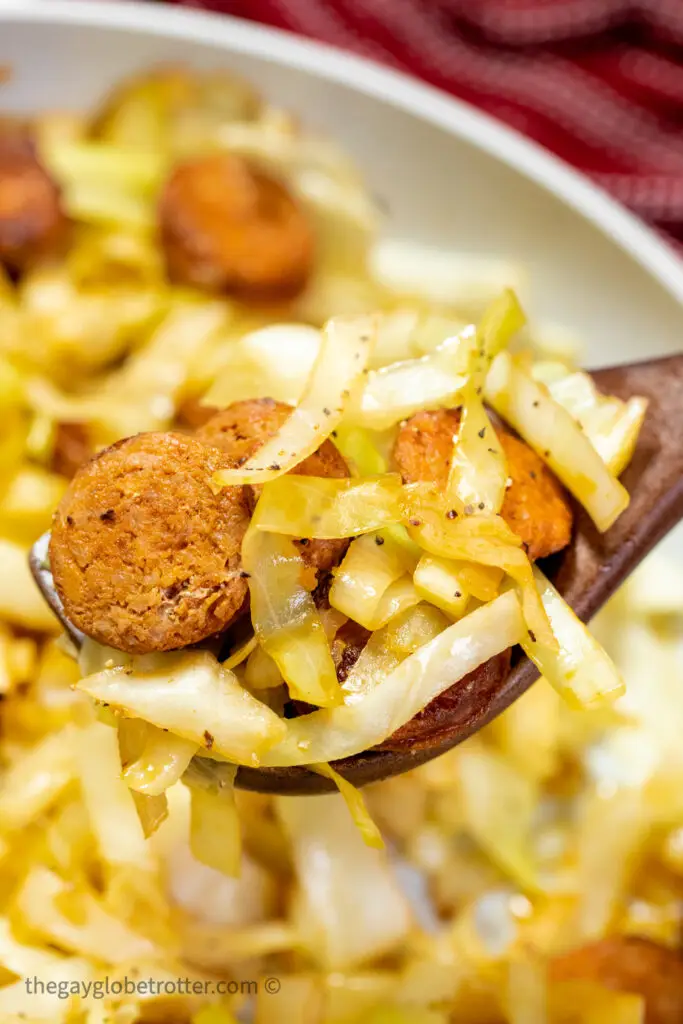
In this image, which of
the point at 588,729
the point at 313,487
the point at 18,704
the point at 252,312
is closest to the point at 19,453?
the point at 18,704

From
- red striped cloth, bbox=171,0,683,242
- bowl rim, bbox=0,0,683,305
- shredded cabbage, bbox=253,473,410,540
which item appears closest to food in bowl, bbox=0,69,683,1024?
shredded cabbage, bbox=253,473,410,540

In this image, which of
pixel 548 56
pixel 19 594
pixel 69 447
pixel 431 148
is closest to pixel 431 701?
pixel 19 594

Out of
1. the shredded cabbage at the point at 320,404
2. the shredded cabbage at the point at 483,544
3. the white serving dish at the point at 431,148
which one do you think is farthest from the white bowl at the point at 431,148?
the shredded cabbage at the point at 483,544

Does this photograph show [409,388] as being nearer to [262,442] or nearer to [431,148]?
[262,442]

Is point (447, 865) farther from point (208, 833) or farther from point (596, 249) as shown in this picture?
point (596, 249)

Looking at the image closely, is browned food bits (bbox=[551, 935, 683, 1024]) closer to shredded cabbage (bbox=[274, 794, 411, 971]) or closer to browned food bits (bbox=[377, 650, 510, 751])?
shredded cabbage (bbox=[274, 794, 411, 971])

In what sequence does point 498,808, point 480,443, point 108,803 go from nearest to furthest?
point 480,443 → point 108,803 → point 498,808
